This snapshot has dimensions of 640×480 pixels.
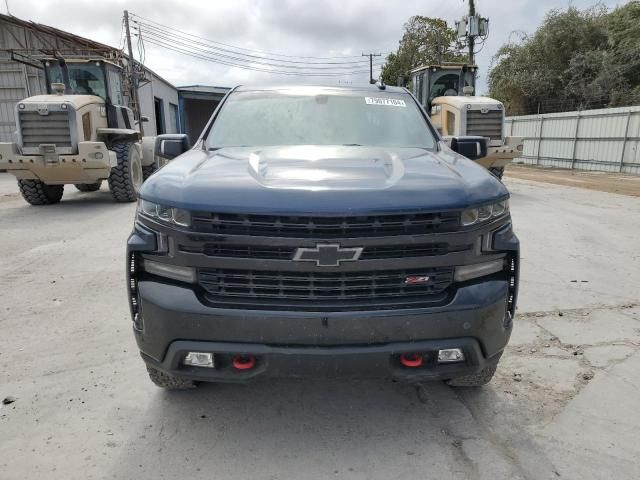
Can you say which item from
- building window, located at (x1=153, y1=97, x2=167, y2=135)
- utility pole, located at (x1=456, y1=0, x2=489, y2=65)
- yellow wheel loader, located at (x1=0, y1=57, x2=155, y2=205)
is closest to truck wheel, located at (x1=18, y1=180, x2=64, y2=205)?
yellow wheel loader, located at (x1=0, y1=57, x2=155, y2=205)

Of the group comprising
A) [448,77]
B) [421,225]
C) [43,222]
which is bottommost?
[43,222]

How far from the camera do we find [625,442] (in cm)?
230

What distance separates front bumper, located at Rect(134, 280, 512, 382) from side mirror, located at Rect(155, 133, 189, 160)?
4.68 feet

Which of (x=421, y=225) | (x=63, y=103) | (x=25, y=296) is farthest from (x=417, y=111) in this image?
(x=63, y=103)

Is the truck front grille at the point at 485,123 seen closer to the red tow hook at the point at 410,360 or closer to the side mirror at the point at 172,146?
the side mirror at the point at 172,146

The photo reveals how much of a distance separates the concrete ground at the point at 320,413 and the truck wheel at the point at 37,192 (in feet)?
20.8

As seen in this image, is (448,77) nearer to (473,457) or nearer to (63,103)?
(63,103)

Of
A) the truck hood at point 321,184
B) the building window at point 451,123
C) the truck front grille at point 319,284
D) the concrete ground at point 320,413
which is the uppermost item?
the building window at point 451,123

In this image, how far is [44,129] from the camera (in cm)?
871

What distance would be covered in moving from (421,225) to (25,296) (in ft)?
12.9

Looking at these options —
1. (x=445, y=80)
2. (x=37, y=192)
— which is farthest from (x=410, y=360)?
(x=445, y=80)

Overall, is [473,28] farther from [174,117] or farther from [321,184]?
[321,184]

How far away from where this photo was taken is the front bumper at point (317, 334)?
2.00 m

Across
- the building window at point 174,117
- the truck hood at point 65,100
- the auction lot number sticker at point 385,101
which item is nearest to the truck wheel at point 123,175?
the truck hood at point 65,100
